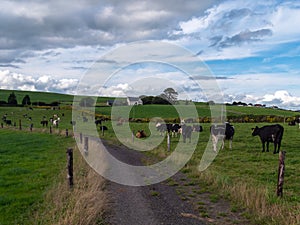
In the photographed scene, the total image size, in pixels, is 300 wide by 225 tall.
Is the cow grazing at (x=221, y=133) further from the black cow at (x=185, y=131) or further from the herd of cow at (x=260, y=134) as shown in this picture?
the black cow at (x=185, y=131)

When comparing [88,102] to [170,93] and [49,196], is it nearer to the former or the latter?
[170,93]

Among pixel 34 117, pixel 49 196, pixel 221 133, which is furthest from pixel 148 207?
pixel 34 117

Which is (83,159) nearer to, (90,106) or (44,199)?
(44,199)

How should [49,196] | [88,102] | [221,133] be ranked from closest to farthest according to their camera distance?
[49,196], [221,133], [88,102]

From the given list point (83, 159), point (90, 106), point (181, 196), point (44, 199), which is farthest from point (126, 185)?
point (90, 106)

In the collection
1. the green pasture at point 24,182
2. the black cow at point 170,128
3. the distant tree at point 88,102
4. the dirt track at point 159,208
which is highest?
the distant tree at point 88,102

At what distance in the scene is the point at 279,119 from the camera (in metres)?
58.8

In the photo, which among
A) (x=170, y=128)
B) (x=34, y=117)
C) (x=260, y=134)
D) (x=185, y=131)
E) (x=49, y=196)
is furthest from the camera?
(x=34, y=117)

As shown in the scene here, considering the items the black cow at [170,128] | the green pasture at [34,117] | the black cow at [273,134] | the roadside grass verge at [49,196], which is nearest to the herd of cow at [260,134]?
the black cow at [273,134]

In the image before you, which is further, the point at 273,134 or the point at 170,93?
the point at 170,93

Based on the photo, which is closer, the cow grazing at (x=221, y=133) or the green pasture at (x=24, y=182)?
the green pasture at (x=24, y=182)

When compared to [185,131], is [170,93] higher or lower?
higher

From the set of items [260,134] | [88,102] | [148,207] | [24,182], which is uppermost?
[88,102]

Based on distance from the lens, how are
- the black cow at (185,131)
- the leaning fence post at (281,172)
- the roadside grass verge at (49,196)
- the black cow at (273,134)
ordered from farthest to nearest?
1. the black cow at (185,131)
2. the black cow at (273,134)
3. the leaning fence post at (281,172)
4. the roadside grass verge at (49,196)
